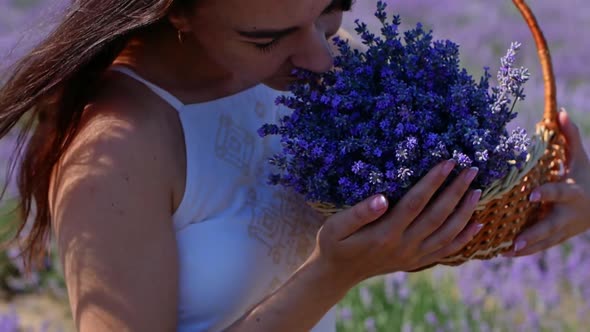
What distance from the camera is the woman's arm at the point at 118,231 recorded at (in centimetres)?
161

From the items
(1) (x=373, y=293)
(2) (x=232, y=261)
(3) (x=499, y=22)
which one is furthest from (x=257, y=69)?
(3) (x=499, y=22)

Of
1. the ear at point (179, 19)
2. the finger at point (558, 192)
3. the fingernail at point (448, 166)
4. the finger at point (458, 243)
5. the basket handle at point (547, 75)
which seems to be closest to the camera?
the fingernail at point (448, 166)

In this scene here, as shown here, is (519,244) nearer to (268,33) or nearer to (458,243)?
(458,243)

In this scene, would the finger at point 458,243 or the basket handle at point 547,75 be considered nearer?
the finger at point 458,243

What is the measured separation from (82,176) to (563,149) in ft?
3.18

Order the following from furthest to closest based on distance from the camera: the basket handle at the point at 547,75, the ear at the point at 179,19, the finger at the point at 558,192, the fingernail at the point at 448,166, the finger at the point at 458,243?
1. the basket handle at the point at 547,75
2. the finger at the point at 558,192
3. the ear at the point at 179,19
4. the finger at the point at 458,243
5. the fingernail at the point at 448,166

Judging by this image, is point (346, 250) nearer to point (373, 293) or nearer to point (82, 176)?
point (82, 176)

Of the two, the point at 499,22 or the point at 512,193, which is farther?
the point at 499,22

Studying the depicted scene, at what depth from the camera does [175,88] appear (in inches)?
70.0

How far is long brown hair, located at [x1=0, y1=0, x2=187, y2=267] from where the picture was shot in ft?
5.43

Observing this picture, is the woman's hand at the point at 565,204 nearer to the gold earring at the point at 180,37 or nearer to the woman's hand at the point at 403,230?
the woman's hand at the point at 403,230

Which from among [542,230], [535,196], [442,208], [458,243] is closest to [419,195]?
[442,208]

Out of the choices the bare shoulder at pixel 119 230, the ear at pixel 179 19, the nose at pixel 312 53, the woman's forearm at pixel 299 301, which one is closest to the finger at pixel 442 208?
the woman's forearm at pixel 299 301

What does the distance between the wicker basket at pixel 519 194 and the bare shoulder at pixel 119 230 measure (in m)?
0.27
